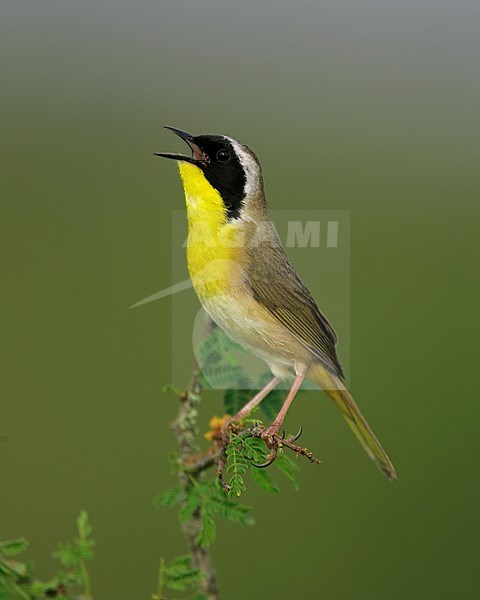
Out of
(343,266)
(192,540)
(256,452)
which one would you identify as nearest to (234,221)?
(343,266)

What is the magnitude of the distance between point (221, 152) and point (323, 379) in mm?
383

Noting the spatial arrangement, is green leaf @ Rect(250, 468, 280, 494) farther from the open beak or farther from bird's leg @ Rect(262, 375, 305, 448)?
the open beak

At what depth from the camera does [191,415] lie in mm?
1088

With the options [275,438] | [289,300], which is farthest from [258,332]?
[275,438]

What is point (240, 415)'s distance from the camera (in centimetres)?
113

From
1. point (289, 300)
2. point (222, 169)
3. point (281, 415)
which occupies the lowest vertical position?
point (281, 415)

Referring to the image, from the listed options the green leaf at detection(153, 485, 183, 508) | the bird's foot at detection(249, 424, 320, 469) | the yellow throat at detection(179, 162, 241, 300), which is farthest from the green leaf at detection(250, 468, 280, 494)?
the yellow throat at detection(179, 162, 241, 300)

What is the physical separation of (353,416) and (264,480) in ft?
0.84

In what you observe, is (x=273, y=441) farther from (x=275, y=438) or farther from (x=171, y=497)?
(x=171, y=497)

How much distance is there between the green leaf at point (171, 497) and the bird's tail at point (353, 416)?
27 cm

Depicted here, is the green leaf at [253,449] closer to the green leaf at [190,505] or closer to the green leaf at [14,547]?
the green leaf at [190,505]

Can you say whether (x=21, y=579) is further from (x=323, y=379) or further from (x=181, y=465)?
(x=323, y=379)

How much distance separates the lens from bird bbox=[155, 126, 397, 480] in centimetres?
113

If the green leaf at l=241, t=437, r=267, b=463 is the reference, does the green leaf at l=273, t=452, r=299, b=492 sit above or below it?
below
